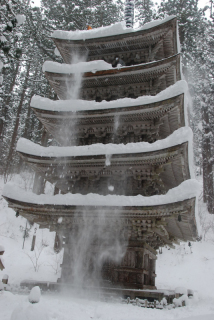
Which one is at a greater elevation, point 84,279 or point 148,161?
point 148,161

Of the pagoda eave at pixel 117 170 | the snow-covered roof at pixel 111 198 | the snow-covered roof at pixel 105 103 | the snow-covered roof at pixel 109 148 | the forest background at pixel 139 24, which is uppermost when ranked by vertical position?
the forest background at pixel 139 24

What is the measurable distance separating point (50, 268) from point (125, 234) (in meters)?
10.3

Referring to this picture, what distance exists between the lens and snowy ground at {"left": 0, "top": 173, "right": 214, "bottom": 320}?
6695 millimetres

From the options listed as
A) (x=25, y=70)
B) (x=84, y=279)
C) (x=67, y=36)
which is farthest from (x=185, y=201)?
(x=25, y=70)

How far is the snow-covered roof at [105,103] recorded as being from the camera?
9063 millimetres

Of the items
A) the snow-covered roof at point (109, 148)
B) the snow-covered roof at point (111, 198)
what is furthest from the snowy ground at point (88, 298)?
the snow-covered roof at point (109, 148)

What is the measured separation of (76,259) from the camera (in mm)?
9883

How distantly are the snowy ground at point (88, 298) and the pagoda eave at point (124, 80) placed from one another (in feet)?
27.0

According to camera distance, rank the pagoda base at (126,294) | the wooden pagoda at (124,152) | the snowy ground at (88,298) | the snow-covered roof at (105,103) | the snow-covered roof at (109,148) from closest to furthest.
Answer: the snowy ground at (88,298) → the snow-covered roof at (109,148) → the pagoda base at (126,294) → the wooden pagoda at (124,152) → the snow-covered roof at (105,103)

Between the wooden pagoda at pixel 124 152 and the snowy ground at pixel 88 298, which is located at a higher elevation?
the wooden pagoda at pixel 124 152

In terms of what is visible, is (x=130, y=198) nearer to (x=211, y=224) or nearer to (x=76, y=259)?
(x=76, y=259)

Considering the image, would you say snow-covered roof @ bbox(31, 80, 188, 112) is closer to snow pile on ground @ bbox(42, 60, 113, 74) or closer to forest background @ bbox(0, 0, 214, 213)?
snow pile on ground @ bbox(42, 60, 113, 74)

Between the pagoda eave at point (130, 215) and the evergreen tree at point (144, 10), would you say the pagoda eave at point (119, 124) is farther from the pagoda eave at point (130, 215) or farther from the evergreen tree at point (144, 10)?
the evergreen tree at point (144, 10)

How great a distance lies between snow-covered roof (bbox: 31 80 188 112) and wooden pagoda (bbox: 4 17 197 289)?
5cm
